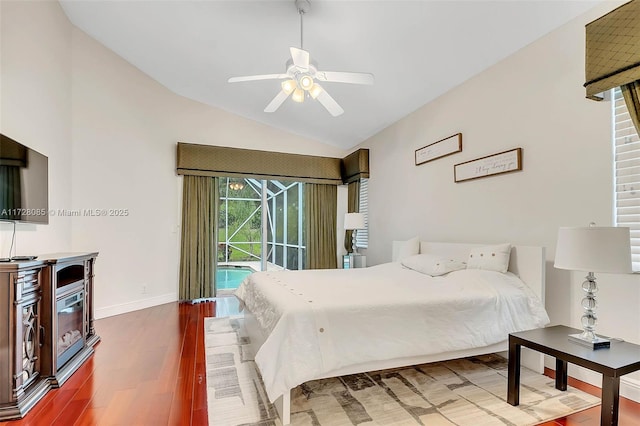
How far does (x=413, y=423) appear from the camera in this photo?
188 cm

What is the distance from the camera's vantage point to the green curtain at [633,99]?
1.95 m

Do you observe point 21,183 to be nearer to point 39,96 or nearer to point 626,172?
point 39,96

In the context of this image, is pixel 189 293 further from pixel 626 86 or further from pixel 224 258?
pixel 626 86

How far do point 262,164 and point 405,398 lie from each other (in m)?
4.14

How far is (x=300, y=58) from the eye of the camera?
242 centimetres

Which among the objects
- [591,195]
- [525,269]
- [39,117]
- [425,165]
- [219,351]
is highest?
[39,117]

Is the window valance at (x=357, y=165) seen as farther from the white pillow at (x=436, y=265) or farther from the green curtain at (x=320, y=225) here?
the white pillow at (x=436, y=265)

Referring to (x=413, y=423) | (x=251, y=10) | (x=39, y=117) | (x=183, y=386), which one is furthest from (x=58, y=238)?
(x=413, y=423)

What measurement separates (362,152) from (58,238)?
161 inches

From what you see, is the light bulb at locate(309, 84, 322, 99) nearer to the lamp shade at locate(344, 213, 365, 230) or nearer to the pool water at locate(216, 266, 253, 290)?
the lamp shade at locate(344, 213, 365, 230)

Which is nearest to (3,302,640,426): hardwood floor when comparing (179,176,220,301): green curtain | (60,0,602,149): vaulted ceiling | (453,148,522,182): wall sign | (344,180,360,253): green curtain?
(179,176,220,301): green curtain

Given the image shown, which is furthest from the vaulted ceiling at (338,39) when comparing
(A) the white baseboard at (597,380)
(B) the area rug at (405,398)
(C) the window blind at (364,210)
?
(B) the area rug at (405,398)

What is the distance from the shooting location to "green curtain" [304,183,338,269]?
19.1 feet

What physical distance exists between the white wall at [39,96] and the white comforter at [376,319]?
2.24m
